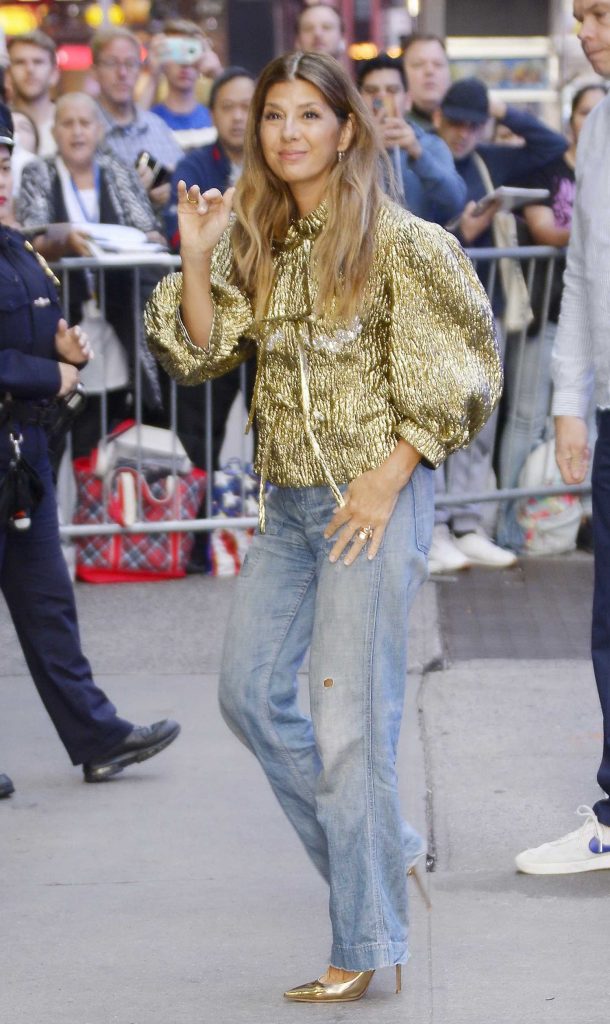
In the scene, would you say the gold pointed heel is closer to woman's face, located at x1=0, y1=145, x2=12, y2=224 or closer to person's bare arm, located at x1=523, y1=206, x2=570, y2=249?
woman's face, located at x1=0, y1=145, x2=12, y2=224

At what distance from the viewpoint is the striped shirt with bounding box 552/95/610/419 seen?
4.07 meters

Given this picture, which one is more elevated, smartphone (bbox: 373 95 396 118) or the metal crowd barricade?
smartphone (bbox: 373 95 396 118)

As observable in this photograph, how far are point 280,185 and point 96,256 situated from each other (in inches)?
149

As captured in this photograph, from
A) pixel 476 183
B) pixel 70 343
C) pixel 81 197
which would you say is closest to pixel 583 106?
pixel 476 183

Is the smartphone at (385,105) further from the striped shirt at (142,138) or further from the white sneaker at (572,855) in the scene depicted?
the white sneaker at (572,855)

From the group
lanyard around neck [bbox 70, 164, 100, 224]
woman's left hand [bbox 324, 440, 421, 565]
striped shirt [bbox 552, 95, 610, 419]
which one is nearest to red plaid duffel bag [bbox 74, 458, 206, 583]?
lanyard around neck [bbox 70, 164, 100, 224]

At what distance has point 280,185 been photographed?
3430 mm

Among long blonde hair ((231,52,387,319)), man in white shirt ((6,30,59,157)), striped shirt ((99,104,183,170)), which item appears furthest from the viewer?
man in white shirt ((6,30,59,157))

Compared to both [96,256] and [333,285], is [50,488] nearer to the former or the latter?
[333,285]

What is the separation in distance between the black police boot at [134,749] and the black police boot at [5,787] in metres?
0.24

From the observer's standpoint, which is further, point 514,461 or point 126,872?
point 514,461

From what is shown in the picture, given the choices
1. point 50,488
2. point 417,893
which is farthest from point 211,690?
point 417,893

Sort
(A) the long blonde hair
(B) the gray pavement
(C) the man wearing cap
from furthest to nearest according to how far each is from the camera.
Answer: (C) the man wearing cap
(B) the gray pavement
(A) the long blonde hair

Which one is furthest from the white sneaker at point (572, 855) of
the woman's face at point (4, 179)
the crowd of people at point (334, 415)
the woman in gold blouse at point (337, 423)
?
the woman's face at point (4, 179)
